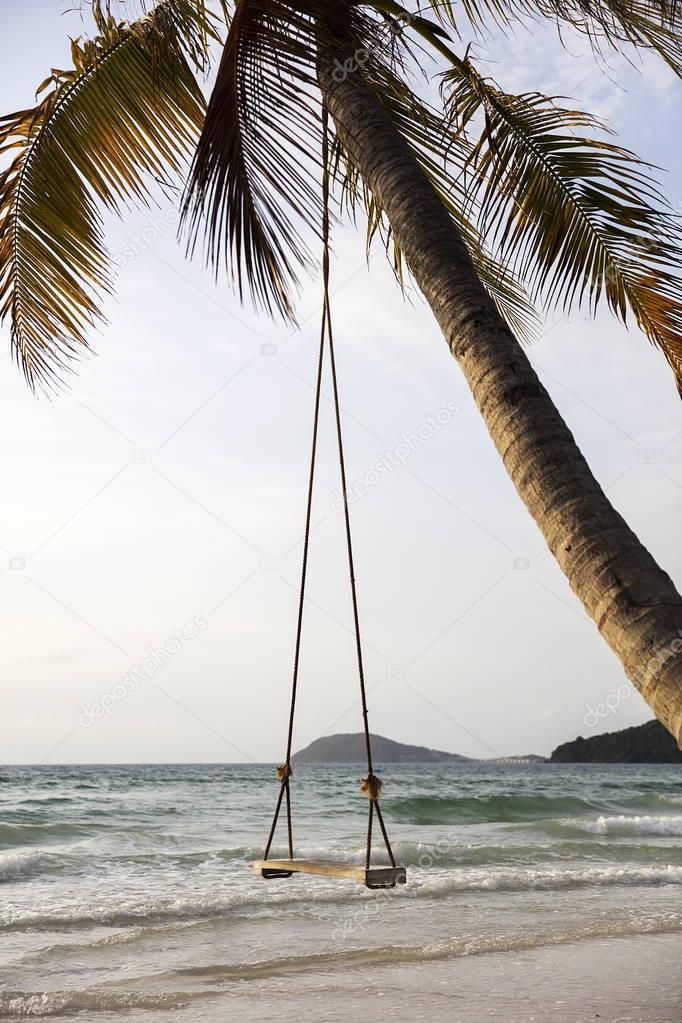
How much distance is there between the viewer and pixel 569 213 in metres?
4.00

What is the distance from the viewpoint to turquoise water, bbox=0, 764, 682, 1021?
5.62 metres

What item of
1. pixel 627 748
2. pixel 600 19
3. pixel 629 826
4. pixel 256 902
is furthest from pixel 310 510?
pixel 627 748

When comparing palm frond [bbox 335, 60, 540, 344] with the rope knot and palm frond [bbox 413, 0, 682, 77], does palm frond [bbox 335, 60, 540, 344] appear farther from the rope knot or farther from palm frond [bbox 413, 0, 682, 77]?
the rope knot

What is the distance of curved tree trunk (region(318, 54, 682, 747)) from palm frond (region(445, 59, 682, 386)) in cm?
95

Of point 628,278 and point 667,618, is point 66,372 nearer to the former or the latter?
point 628,278

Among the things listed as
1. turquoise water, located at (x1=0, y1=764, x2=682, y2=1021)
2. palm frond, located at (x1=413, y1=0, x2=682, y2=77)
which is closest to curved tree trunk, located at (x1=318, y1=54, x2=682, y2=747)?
palm frond, located at (x1=413, y1=0, x2=682, y2=77)

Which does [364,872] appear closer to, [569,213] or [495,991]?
[495,991]

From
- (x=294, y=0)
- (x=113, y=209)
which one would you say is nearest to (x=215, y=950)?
(x=113, y=209)

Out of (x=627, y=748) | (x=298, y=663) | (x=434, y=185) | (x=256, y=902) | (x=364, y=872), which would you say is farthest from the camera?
(x=627, y=748)

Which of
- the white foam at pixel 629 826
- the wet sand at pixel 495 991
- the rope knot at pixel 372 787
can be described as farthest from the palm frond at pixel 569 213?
the white foam at pixel 629 826

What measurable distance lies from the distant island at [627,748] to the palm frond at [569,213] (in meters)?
72.5

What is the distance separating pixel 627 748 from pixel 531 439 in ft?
260

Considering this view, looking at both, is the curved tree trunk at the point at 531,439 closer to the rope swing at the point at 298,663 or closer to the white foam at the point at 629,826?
the rope swing at the point at 298,663

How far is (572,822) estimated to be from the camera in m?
16.1
